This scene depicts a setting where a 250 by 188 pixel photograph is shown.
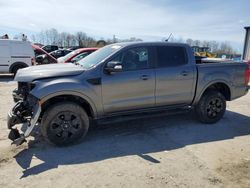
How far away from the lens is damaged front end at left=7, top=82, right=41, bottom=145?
4395 mm

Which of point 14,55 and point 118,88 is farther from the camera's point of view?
point 14,55

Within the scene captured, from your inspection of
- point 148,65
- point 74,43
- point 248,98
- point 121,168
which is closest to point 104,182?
point 121,168

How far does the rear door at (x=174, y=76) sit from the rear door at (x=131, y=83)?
20 cm

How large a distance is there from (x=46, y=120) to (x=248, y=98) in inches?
297

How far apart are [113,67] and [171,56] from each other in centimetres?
156

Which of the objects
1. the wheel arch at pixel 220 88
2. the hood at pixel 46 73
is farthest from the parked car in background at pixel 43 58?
the wheel arch at pixel 220 88

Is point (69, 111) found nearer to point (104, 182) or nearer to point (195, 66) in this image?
point (104, 182)

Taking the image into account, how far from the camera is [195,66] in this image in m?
5.78

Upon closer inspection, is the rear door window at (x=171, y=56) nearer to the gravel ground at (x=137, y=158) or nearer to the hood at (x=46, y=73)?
the gravel ground at (x=137, y=158)

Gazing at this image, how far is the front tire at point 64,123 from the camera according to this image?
4555 millimetres

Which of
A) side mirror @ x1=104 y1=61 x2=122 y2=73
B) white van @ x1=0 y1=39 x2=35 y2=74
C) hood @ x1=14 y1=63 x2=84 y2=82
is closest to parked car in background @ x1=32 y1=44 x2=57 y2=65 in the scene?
white van @ x1=0 y1=39 x2=35 y2=74

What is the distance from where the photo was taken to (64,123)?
4672 millimetres

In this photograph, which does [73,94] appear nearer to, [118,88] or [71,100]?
[71,100]

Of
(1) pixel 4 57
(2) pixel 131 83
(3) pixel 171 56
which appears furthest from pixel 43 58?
(2) pixel 131 83
